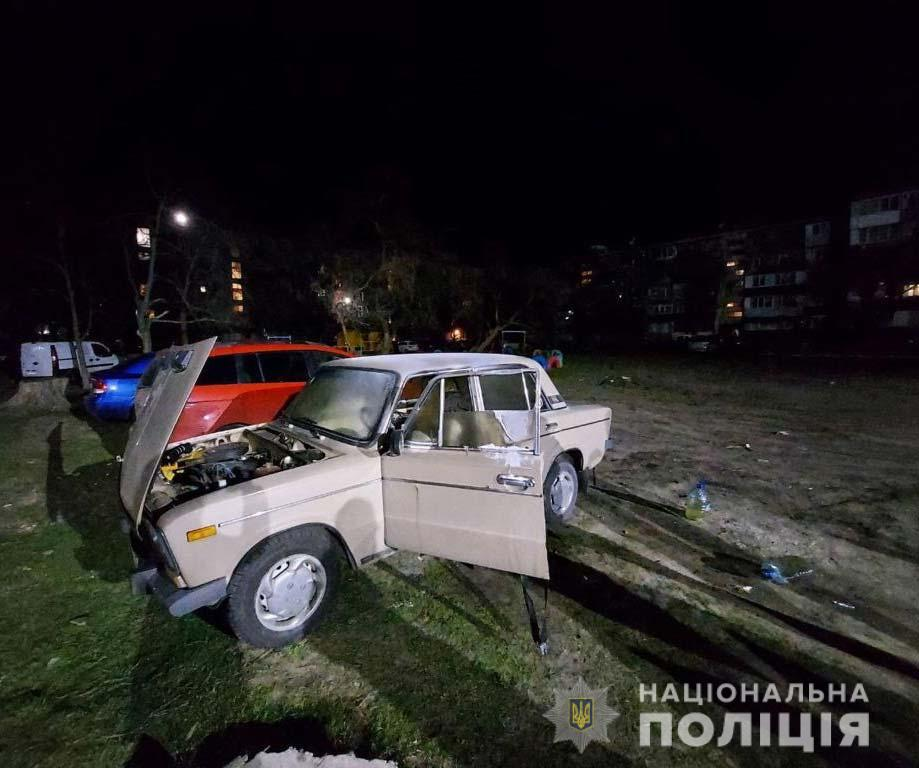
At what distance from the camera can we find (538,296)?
88.2 ft

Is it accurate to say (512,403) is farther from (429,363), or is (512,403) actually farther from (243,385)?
(243,385)

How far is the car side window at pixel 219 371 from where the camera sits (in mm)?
6422

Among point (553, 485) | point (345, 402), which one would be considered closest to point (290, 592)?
point (345, 402)

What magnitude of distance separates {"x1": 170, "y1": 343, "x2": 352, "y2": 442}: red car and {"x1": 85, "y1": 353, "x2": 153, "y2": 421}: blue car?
11.3 ft

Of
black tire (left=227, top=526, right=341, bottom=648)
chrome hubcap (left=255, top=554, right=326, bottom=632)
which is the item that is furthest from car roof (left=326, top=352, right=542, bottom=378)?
chrome hubcap (left=255, top=554, right=326, bottom=632)

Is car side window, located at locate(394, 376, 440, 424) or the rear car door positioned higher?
car side window, located at locate(394, 376, 440, 424)

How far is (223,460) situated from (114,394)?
7068 millimetres

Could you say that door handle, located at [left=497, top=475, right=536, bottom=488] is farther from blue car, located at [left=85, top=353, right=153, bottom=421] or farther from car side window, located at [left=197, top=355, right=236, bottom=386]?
blue car, located at [left=85, top=353, right=153, bottom=421]

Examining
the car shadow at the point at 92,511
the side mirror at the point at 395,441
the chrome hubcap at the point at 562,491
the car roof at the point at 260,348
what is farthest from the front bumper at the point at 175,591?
the car roof at the point at 260,348

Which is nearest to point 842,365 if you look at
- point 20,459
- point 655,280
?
point 20,459

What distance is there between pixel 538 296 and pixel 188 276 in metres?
18.4

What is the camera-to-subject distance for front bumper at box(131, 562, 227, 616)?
102 inches

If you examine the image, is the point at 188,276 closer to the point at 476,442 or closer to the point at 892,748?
the point at 476,442

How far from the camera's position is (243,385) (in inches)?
263
